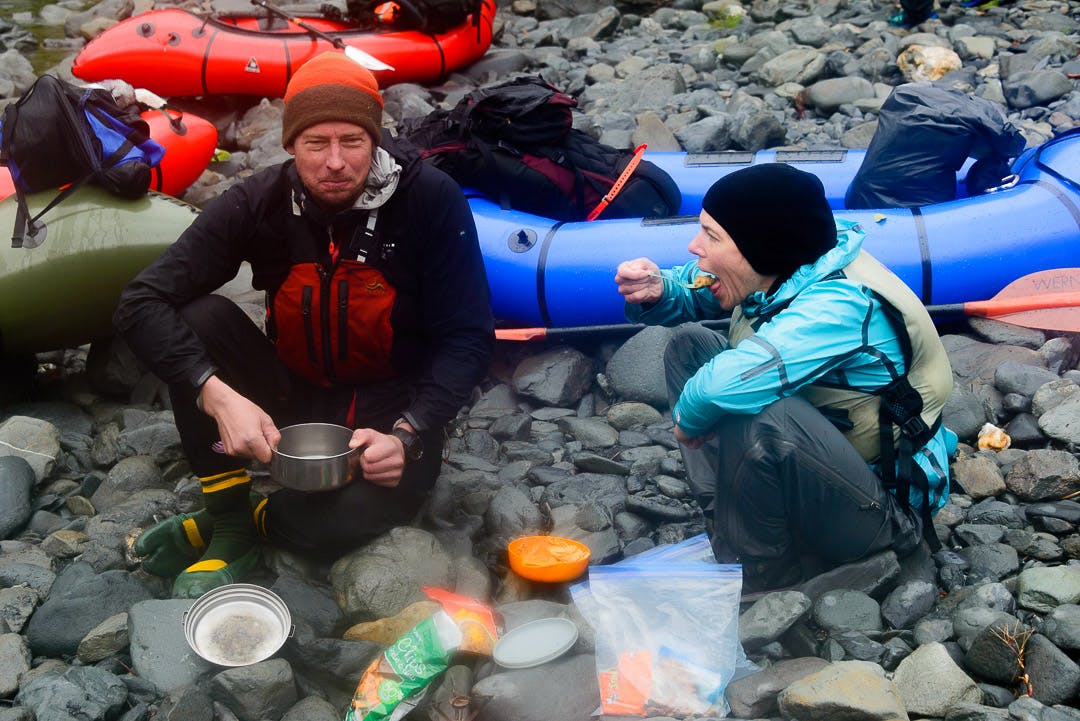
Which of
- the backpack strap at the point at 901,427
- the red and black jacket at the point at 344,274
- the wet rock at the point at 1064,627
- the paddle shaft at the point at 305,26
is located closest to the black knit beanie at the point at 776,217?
the backpack strap at the point at 901,427

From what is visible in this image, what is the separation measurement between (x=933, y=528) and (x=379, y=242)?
1833 millimetres

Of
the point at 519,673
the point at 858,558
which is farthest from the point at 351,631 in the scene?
the point at 858,558

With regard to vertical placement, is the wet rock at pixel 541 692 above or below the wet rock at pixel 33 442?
above

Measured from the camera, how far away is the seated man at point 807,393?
2711mm

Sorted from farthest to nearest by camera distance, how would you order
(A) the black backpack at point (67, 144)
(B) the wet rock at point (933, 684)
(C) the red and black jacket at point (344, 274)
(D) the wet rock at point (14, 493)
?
(A) the black backpack at point (67, 144) < (D) the wet rock at point (14, 493) < (C) the red and black jacket at point (344, 274) < (B) the wet rock at point (933, 684)

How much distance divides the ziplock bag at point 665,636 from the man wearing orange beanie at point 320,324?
75 cm

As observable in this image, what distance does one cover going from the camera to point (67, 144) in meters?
4.38

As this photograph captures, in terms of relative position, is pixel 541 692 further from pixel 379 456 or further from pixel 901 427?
pixel 901 427

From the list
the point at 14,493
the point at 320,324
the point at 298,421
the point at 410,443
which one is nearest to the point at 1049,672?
the point at 410,443

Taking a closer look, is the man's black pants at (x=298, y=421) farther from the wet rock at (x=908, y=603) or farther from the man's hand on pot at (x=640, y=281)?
the wet rock at (x=908, y=603)

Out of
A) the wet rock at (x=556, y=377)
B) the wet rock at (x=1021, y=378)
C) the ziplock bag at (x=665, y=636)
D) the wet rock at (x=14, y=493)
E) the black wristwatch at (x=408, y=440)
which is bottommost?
the wet rock at (x=556, y=377)

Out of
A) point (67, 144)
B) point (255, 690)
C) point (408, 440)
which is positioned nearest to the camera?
point (255, 690)

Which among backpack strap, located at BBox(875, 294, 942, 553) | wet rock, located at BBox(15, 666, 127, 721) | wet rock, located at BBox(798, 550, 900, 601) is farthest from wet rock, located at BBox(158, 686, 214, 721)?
backpack strap, located at BBox(875, 294, 942, 553)

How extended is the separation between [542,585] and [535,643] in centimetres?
39
